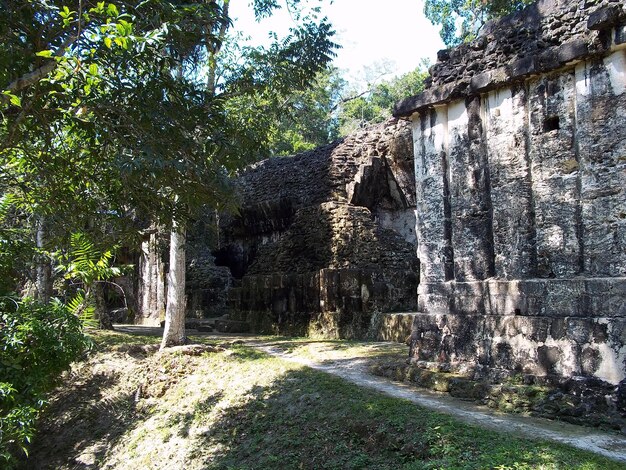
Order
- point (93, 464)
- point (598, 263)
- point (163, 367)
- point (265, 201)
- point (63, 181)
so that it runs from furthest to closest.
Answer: point (265, 201) → point (163, 367) → point (93, 464) → point (63, 181) → point (598, 263)

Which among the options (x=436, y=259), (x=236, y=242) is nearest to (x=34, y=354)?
(x=436, y=259)

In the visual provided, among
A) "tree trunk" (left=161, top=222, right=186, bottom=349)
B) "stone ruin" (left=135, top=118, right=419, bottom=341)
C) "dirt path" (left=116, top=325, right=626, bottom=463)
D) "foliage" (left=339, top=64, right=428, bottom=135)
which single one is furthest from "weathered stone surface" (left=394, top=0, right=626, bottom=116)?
"foliage" (left=339, top=64, right=428, bottom=135)

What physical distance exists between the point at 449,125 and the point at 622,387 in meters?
3.54

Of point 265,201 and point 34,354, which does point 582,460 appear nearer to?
point 34,354

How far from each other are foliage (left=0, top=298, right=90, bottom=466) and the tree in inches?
59.0

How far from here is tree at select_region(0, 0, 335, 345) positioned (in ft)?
16.8

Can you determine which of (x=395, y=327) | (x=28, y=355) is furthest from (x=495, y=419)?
(x=395, y=327)

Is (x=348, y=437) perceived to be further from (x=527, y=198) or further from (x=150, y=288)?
(x=150, y=288)

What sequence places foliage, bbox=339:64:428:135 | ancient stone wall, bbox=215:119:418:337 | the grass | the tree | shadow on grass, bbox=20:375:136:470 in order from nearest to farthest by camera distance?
the grass, the tree, shadow on grass, bbox=20:375:136:470, ancient stone wall, bbox=215:119:418:337, foliage, bbox=339:64:428:135

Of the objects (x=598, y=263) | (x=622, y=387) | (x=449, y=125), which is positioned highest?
(x=449, y=125)

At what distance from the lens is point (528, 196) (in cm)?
618

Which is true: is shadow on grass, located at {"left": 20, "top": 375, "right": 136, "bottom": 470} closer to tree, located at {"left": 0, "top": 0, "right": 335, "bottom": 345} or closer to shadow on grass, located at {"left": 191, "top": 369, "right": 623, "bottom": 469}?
shadow on grass, located at {"left": 191, "top": 369, "right": 623, "bottom": 469}

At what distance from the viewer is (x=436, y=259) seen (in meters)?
A: 7.07

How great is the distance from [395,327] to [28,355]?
6.43 metres
